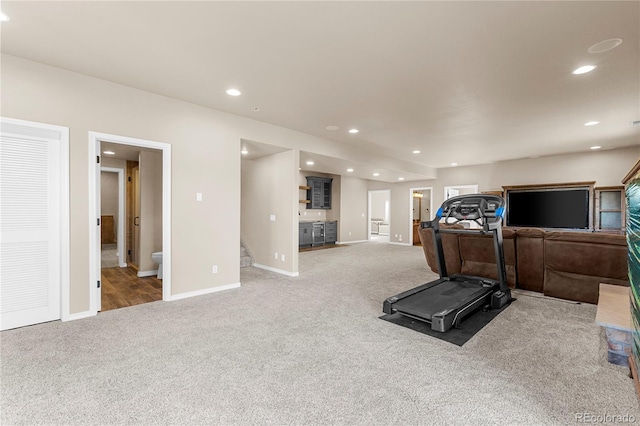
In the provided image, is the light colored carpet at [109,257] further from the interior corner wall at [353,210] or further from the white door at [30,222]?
the interior corner wall at [353,210]

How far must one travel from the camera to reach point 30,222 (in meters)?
2.96

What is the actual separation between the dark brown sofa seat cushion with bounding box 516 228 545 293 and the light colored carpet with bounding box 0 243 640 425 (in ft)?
2.02

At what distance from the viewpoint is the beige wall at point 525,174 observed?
6.57m

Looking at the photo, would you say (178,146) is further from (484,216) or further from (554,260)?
(554,260)

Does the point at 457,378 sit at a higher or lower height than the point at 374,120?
lower

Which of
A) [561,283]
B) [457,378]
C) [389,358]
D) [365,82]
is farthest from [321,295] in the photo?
[561,283]

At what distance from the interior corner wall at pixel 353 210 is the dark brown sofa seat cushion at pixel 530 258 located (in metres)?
6.34

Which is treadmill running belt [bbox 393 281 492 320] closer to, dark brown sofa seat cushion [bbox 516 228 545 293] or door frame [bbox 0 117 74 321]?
dark brown sofa seat cushion [bbox 516 228 545 293]

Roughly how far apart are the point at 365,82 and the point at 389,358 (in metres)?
2.80

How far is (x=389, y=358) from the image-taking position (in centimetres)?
232

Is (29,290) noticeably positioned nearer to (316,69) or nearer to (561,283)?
(316,69)

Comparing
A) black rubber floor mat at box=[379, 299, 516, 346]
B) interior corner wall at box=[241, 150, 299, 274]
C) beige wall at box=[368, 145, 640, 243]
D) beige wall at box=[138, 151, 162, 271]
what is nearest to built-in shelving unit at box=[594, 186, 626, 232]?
beige wall at box=[368, 145, 640, 243]

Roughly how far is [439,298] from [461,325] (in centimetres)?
38

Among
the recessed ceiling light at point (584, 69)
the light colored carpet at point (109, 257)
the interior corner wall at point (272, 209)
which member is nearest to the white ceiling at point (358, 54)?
the recessed ceiling light at point (584, 69)
